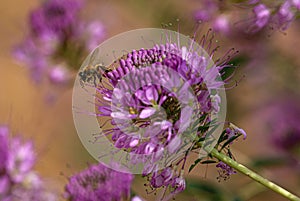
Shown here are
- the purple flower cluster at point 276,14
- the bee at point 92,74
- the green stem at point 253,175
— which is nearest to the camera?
the green stem at point 253,175

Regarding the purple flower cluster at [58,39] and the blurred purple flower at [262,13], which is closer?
the blurred purple flower at [262,13]

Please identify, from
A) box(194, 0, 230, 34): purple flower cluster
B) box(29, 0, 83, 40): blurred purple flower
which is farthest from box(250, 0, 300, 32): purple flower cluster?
box(29, 0, 83, 40): blurred purple flower

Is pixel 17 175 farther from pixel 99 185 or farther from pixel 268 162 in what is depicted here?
pixel 268 162

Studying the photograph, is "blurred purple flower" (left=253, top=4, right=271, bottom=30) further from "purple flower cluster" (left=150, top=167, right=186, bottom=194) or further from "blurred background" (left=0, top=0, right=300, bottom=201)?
"purple flower cluster" (left=150, top=167, right=186, bottom=194)

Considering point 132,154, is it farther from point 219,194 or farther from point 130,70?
point 219,194

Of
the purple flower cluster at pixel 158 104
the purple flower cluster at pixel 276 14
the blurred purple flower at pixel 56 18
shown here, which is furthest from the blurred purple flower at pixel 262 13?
the blurred purple flower at pixel 56 18

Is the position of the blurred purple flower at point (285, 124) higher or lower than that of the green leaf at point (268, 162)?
higher

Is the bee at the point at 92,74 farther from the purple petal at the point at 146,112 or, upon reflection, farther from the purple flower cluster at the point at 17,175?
the purple flower cluster at the point at 17,175
